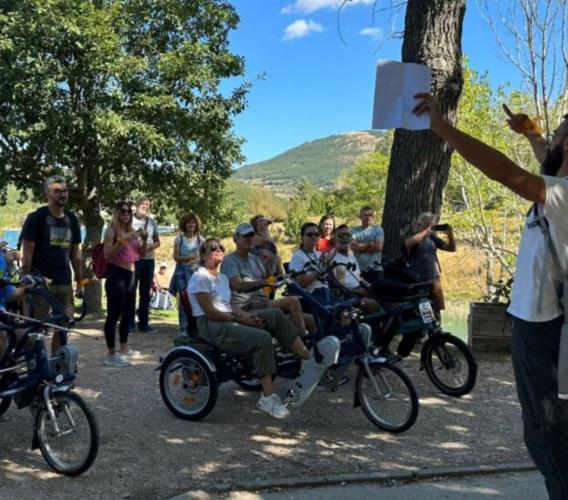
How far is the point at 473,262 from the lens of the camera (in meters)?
26.8

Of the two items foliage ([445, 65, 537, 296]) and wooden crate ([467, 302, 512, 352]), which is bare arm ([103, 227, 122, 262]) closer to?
wooden crate ([467, 302, 512, 352])

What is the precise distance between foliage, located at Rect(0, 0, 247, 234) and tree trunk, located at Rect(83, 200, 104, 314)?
4 cm

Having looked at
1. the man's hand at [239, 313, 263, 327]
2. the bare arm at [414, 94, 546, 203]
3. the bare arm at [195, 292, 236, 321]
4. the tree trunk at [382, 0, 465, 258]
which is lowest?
the man's hand at [239, 313, 263, 327]

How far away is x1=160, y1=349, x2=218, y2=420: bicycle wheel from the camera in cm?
496

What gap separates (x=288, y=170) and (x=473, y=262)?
174 metres

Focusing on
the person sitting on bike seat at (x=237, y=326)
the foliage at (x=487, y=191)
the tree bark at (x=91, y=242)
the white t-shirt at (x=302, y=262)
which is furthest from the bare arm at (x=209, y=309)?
the foliage at (x=487, y=191)

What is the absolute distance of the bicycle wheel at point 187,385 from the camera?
496 cm

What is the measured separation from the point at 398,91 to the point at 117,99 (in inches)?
311

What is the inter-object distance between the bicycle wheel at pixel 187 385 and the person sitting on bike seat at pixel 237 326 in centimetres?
25

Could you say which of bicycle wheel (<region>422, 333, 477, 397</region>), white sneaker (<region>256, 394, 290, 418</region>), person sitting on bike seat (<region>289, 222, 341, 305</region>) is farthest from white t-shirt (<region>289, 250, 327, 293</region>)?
white sneaker (<region>256, 394, 290, 418</region>)

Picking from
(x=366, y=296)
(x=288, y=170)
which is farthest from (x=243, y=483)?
(x=288, y=170)

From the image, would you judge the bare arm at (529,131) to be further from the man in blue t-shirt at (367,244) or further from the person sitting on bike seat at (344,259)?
the man in blue t-shirt at (367,244)

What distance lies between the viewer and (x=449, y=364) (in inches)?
227

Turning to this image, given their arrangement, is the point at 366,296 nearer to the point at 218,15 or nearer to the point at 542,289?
the point at 542,289
